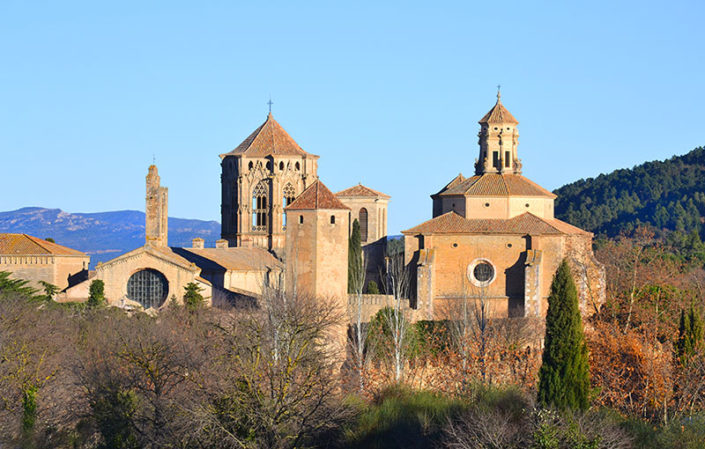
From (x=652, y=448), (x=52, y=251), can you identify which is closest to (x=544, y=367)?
(x=652, y=448)

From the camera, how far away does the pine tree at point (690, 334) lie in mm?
35844

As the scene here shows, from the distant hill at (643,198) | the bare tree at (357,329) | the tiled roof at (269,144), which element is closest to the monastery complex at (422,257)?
the bare tree at (357,329)

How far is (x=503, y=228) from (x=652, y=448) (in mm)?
29197

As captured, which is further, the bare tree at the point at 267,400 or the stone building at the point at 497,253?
the stone building at the point at 497,253

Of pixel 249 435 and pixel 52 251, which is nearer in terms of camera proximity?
pixel 249 435

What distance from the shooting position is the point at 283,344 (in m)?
29.8

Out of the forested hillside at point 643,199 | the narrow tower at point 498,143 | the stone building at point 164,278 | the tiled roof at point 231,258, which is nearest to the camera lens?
the stone building at point 164,278

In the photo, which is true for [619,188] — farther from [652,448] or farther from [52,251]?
[652,448]

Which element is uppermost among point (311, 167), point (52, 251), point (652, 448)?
point (311, 167)

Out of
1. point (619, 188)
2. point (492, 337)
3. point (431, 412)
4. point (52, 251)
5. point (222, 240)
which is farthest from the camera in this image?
point (619, 188)

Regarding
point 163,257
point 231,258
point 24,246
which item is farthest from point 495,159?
point 24,246

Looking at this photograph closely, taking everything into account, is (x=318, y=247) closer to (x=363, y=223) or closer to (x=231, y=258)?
(x=231, y=258)

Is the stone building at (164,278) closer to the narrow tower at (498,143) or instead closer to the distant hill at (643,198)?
the narrow tower at (498,143)

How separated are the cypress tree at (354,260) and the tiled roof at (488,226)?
272 centimetres
